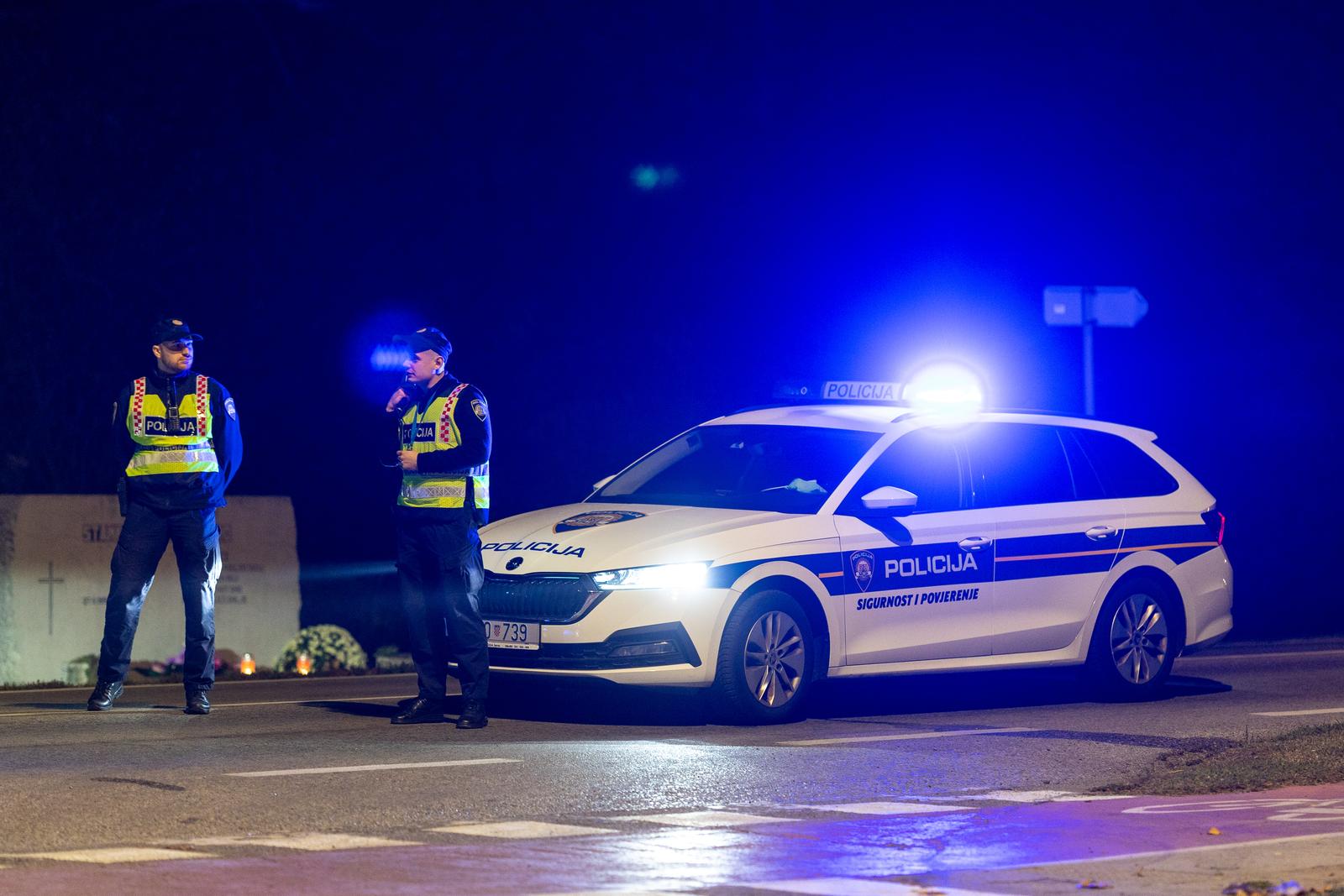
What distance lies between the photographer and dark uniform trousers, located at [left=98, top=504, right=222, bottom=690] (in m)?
11.2

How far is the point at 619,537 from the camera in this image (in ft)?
36.6

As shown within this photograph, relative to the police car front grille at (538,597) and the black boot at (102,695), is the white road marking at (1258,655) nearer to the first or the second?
the police car front grille at (538,597)

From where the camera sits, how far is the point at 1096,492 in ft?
42.6

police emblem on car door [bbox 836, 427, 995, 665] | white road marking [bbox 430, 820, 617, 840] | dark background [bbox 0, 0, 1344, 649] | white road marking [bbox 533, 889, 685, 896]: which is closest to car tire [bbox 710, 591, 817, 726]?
police emblem on car door [bbox 836, 427, 995, 665]

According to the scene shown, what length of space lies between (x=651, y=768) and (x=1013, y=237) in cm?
1676

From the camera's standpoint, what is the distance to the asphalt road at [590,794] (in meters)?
6.89

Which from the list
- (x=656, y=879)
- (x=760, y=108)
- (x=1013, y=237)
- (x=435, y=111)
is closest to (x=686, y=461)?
(x=656, y=879)

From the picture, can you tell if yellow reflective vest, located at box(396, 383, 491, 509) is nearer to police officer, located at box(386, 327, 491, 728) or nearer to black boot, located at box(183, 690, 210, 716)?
police officer, located at box(386, 327, 491, 728)

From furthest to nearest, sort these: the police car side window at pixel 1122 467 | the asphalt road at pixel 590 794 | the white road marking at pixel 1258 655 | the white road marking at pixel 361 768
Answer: the white road marking at pixel 1258 655, the police car side window at pixel 1122 467, the white road marking at pixel 361 768, the asphalt road at pixel 590 794

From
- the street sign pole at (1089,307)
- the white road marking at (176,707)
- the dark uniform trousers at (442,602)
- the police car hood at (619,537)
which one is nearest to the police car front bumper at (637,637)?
the police car hood at (619,537)

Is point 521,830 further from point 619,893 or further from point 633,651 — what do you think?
point 633,651

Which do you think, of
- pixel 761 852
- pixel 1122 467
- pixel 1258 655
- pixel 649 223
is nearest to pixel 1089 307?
pixel 1258 655

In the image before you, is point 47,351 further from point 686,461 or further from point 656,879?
point 656,879

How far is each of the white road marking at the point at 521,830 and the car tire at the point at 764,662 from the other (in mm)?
3190
